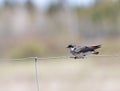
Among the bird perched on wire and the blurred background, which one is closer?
the bird perched on wire

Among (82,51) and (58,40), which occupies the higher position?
(58,40)

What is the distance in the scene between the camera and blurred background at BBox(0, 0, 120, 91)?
586 inches

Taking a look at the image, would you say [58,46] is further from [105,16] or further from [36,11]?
[36,11]

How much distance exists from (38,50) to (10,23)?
55.3ft

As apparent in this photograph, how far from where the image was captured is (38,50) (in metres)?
27.7

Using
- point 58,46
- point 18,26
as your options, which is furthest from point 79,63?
point 18,26

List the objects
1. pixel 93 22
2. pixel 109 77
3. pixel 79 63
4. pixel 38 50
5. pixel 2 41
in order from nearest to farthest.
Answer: pixel 109 77 → pixel 79 63 → pixel 38 50 → pixel 2 41 → pixel 93 22

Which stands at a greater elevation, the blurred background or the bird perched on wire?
the blurred background

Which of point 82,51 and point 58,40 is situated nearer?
point 82,51

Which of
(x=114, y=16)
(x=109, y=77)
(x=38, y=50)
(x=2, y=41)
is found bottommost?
(x=109, y=77)

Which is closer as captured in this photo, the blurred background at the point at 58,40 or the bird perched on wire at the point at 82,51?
the bird perched on wire at the point at 82,51

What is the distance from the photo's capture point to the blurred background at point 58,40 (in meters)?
14.9

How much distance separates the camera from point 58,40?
108 feet

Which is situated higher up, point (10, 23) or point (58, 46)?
point (10, 23)
